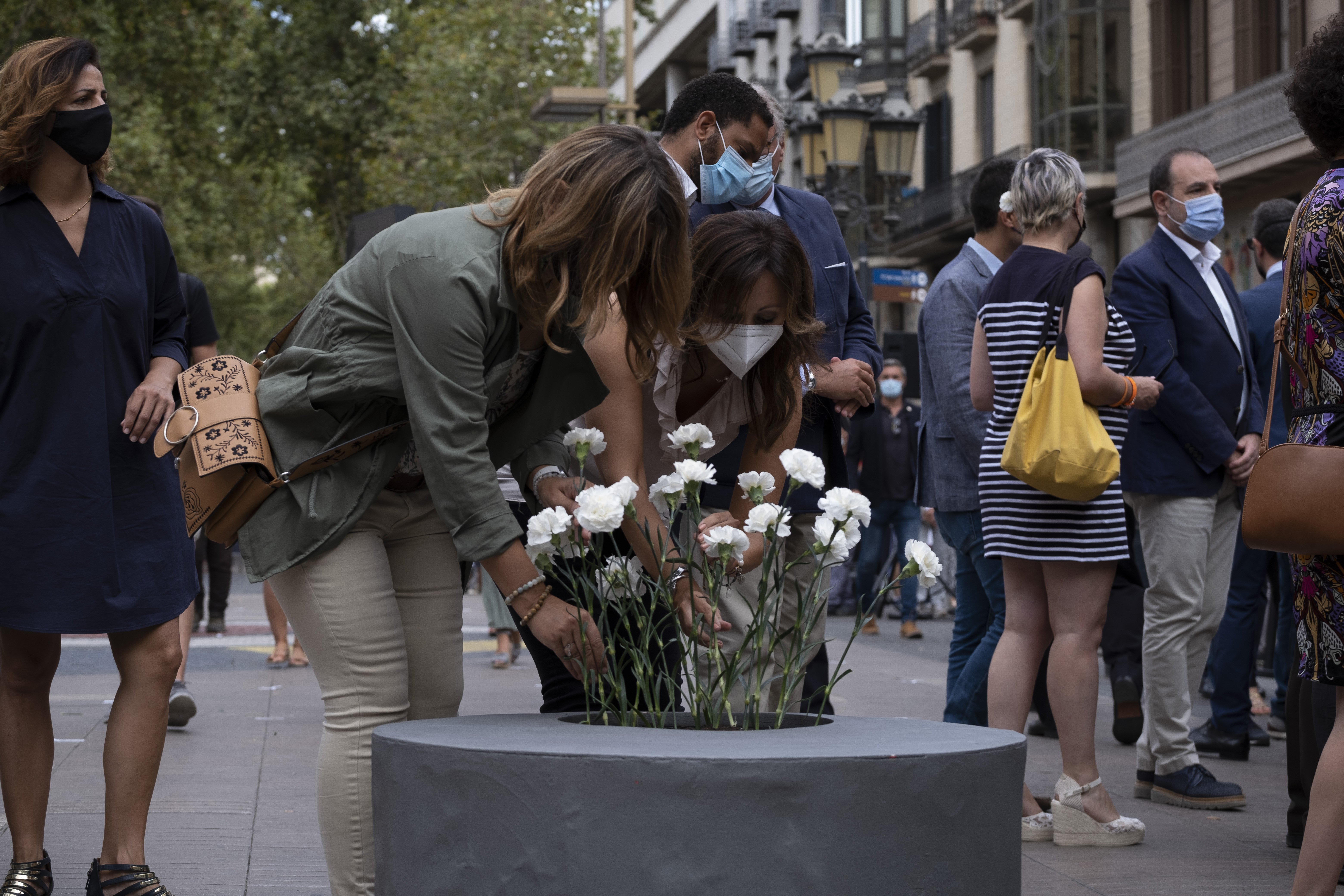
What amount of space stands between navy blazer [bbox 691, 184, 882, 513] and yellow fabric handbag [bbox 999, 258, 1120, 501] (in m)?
0.45

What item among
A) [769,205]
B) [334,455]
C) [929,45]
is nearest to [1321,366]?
[769,205]

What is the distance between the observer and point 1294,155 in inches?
867

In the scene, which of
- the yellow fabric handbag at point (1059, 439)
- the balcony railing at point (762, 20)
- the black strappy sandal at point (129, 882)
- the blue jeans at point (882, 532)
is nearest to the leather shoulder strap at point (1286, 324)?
the yellow fabric handbag at point (1059, 439)

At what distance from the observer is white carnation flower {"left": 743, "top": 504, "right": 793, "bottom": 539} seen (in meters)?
2.96

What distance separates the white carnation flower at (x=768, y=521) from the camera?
2965 millimetres

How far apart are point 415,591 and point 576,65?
2609cm

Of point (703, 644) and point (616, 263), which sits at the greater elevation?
point (616, 263)

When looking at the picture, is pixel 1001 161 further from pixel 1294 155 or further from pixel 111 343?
pixel 1294 155

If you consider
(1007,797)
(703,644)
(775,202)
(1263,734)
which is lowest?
(1263,734)

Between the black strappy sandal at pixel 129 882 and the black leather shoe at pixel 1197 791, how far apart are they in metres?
3.39

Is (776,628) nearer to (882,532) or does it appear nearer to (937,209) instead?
(882,532)

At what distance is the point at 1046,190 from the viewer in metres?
4.91

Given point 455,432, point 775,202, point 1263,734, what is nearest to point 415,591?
point 455,432

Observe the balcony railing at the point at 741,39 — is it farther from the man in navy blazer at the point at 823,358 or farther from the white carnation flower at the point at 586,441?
the white carnation flower at the point at 586,441
